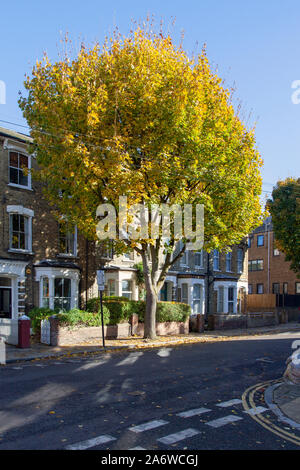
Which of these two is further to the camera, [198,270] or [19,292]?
[198,270]

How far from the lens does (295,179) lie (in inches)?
1501

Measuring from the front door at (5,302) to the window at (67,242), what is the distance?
3.82 m

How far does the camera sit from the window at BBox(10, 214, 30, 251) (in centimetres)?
2225

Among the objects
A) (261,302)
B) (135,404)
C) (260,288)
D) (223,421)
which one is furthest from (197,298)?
(223,421)

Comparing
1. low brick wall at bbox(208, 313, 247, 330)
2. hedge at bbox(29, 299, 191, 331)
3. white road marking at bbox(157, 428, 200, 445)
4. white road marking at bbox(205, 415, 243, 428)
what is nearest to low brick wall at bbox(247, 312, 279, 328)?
low brick wall at bbox(208, 313, 247, 330)

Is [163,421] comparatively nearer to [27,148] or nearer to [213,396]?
[213,396]

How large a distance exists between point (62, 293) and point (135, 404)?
52.5 ft

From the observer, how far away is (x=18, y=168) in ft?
74.4

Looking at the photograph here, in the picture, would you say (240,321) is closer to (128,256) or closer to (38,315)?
(128,256)

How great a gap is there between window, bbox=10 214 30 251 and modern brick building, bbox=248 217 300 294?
108 feet

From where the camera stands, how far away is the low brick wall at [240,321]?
101ft

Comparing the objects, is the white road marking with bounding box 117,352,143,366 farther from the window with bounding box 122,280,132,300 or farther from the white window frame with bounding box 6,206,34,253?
the window with bounding box 122,280,132,300
